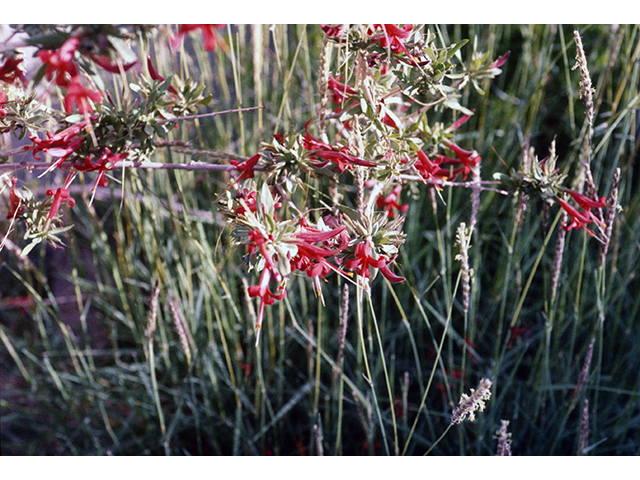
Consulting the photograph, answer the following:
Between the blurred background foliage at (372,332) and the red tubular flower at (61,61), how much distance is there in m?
0.42

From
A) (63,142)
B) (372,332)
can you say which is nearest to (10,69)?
(63,142)

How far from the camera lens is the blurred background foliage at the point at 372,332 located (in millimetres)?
873

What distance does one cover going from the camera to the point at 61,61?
1.19ft

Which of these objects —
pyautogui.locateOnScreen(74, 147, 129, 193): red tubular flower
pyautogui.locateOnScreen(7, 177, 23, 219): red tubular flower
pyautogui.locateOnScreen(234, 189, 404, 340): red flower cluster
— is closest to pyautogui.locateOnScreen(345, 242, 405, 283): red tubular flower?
pyautogui.locateOnScreen(234, 189, 404, 340): red flower cluster

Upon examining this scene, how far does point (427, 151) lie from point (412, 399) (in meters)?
0.57

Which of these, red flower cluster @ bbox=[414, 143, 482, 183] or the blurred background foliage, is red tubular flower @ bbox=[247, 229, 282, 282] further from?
the blurred background foliage

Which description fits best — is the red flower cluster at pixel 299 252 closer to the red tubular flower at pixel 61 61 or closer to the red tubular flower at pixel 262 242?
the red tubular flower at pixel 262 242

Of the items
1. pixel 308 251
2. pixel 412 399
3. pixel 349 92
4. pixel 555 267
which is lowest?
pixel 412 399

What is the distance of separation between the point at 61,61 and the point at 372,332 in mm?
797

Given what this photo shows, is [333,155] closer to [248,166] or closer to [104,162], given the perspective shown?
[248,166]

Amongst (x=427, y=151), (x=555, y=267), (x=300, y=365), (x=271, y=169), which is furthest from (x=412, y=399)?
(x=271, y=169)

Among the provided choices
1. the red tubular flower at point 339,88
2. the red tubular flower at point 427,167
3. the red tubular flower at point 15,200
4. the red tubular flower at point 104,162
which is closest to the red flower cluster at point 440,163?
the red tubular flower at point 427,167
